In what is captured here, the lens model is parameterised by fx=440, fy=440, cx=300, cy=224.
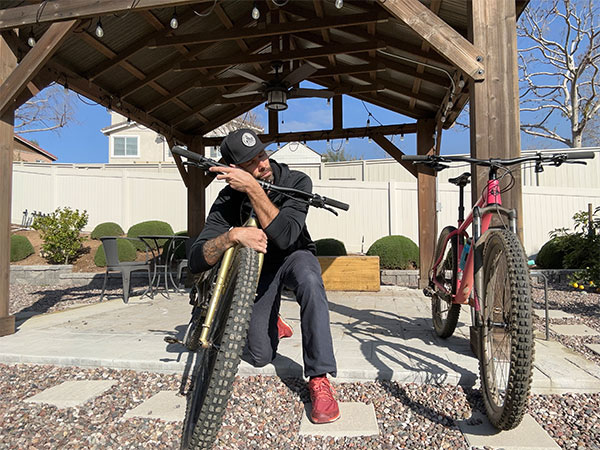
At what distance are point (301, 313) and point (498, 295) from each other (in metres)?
0.88

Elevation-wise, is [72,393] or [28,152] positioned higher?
[28,152]

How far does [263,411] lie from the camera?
6.39 feet

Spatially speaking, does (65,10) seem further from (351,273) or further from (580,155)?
(351,273)

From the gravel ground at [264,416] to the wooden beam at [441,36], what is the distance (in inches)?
75.0

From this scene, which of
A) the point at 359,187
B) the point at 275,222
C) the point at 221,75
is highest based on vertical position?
the point at 221,75

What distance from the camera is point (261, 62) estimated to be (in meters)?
5.30

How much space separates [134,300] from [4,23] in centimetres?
310

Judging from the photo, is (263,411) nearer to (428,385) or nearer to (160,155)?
(428,385)

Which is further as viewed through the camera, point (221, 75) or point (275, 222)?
point (221, 75)

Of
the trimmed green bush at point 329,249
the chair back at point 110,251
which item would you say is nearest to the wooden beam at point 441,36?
the chair back at point 110,251

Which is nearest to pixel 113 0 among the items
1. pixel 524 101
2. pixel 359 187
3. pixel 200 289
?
pixel 200 289

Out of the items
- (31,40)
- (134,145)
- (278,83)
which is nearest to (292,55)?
(278,83)

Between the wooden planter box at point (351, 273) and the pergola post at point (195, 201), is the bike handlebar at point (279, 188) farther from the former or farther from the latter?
the pergola post at point (195, 201)

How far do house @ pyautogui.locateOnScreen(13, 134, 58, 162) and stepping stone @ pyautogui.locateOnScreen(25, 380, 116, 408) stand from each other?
817 inches
